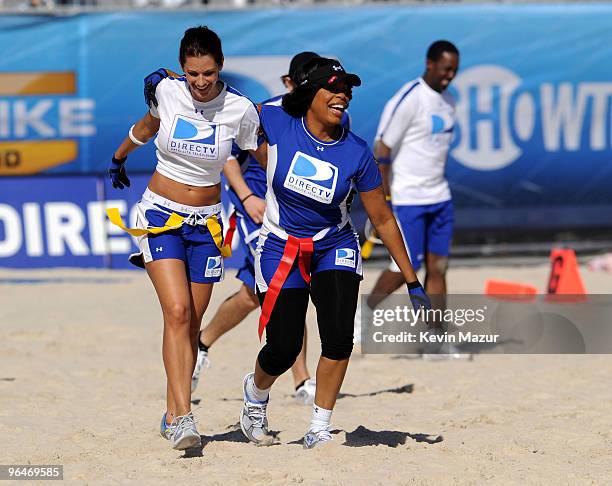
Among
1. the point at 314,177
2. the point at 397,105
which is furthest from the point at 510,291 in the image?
the point at 314,177

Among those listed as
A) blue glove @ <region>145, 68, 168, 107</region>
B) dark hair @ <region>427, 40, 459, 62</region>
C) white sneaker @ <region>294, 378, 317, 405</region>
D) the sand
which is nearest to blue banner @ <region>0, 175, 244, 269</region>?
the sand

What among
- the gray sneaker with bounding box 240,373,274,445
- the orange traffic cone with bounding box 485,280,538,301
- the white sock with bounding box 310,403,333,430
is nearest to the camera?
the white sock with bounding box 310,403,333,430

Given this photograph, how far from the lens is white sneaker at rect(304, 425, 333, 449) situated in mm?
5734

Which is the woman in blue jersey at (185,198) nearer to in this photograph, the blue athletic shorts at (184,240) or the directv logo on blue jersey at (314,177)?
the blue athletic shorts at (184,240)

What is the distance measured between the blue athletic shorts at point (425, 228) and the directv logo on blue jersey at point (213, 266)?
2.82 meters

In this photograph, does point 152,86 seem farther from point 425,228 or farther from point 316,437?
point 425,228

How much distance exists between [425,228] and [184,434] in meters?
3.68

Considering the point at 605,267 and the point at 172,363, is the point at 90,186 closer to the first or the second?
the point at 605,267

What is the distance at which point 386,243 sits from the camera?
572cm

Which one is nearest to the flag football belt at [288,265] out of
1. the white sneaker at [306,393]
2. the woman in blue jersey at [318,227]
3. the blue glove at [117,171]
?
the woman in blue jersey at [318,227]

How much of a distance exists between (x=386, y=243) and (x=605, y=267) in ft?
25.2

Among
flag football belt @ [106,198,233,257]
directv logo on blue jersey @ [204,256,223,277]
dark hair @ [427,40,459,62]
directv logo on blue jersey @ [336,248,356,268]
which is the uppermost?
dark hair @ [427,40,459,62]

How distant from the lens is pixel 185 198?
584cm

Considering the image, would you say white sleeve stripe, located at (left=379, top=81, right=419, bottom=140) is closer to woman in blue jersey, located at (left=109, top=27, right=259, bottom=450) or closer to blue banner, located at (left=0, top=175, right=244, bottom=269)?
woman in blue jersey, located at (left=109, top=27, right=259, bottom=450)
